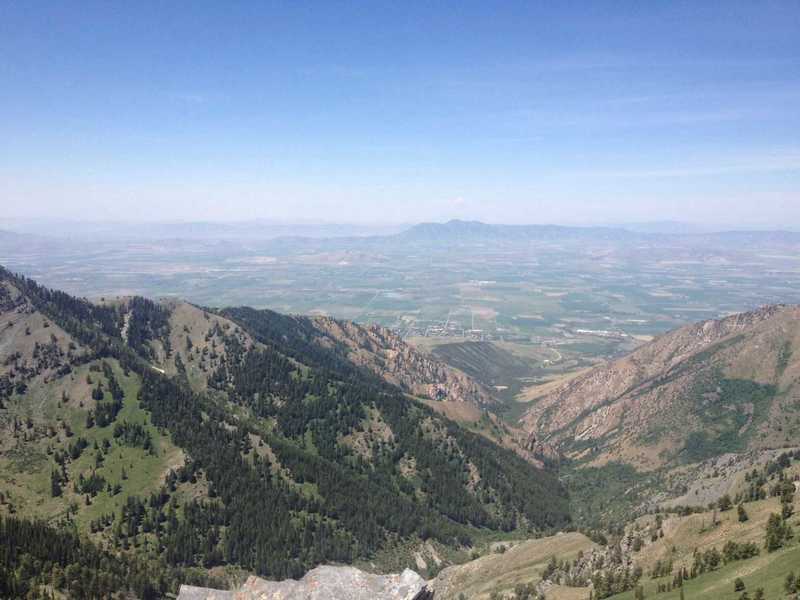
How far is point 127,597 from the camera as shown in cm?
8694

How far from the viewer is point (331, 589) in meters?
77.2

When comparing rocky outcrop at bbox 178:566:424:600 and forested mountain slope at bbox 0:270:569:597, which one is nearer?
rocky outcrop at bbox 178:566:424:600

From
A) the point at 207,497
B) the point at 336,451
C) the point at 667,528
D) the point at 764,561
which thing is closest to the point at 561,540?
the point at 667,528

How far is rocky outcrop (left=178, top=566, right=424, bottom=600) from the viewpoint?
76.5 metres

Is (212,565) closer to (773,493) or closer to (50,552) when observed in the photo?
(50,552)

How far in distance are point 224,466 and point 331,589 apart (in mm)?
A: 67565

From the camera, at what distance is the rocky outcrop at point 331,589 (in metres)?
76.5

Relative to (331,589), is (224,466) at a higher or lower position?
lower

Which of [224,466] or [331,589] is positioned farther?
[224,466]

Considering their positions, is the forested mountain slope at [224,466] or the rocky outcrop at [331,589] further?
the forested mountain slope at [224,466]

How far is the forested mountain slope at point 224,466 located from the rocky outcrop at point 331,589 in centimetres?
2264

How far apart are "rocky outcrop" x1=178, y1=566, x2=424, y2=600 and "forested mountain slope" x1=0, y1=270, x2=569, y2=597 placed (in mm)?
22639

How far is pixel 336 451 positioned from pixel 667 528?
113 meters

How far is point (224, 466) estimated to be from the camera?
447ft
